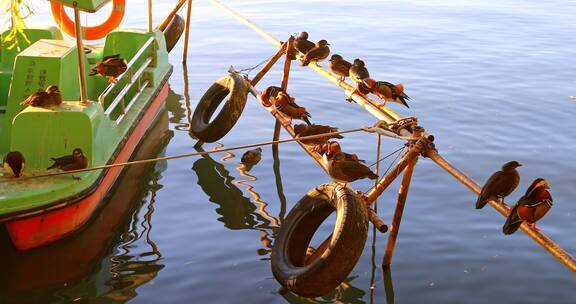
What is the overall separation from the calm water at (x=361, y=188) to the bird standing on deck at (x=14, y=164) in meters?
1.00

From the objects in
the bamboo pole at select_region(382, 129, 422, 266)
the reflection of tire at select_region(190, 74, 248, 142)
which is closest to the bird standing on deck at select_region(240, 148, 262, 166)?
the reflection of tire at select_region(190, 74, 248, 142)

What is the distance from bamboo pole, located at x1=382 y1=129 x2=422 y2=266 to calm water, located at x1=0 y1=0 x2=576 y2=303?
0.87 feet

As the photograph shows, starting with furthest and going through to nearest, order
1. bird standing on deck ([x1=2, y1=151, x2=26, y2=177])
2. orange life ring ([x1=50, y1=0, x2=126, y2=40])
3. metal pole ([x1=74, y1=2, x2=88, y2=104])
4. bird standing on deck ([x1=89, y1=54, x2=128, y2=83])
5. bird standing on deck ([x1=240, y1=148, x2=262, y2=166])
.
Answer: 1. orange life ring ([x1=50, y1=0, x2=126, y2=40])
2. bird standing on deck ([x1=240, y1=148, x2=262, y2=166])
3. bird standing on deck ([x1=89, y1=54, x2=128, y2=83])
4. metal pole ([x1=74, y1=2, x2=88, y2=104])
5. bird standing on deck ([x1=2, y1=151, x2=26, y2=177])

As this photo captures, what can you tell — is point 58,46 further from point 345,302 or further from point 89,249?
point 345,302

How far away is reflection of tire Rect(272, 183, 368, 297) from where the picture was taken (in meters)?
8.42

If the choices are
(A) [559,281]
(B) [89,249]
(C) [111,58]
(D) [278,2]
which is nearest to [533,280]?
(A) [559,281]

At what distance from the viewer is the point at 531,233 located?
795cm

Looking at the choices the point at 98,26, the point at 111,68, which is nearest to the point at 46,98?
the point at 111,68

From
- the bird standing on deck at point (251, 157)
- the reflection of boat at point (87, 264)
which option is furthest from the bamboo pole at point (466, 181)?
the reflection of boat at point (87, 264)

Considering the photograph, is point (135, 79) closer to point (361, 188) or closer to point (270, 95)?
point (270, 95)

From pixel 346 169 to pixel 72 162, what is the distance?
3.25m

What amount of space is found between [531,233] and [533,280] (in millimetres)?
2316

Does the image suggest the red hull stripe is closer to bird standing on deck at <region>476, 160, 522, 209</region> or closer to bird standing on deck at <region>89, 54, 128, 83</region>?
bird standing on deck at <region>89, 54, 128, 83</region>

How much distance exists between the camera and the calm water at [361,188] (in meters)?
9.81
